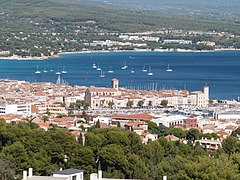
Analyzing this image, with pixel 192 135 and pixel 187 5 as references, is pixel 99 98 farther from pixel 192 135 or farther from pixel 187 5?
pixel 187 5

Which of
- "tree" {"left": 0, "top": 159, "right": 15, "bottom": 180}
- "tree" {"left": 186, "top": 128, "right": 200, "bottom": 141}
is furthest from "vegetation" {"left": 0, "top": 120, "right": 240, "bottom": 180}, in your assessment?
"tree" {"left": 186, "top": 128, "right": 200, "bottom": 141}

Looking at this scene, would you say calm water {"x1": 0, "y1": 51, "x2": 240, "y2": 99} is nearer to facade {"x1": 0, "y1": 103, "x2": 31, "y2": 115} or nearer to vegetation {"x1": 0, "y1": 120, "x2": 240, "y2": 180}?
facade {"x1": 0, "y1": 103, "x2": 31, "y2": 115}

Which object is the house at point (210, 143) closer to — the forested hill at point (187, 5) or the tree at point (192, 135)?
the tree at point (192, 135)

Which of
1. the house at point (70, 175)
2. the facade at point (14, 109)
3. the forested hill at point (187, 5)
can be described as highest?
the house at point (70, 175)

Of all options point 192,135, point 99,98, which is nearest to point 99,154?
point 192,135

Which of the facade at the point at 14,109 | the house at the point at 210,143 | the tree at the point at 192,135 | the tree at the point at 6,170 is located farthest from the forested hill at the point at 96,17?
the tree at the point at 6,170

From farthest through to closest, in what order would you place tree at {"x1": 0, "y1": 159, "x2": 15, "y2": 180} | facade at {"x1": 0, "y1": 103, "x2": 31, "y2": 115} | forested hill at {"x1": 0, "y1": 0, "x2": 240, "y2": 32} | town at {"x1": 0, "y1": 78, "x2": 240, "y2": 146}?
forested hill at {"x1": 0, "y1": 0, "x2": 240, "y2": 32} → facade at {"x1": 0, "y1": 103, "x2": 31, "y2": 115} → town at {"x1": 0, "y1": 78, "x2": 240, "y2": 146} → tree at {"x1": 0, "y1": 159, "x2": 15, "y2": 180}
